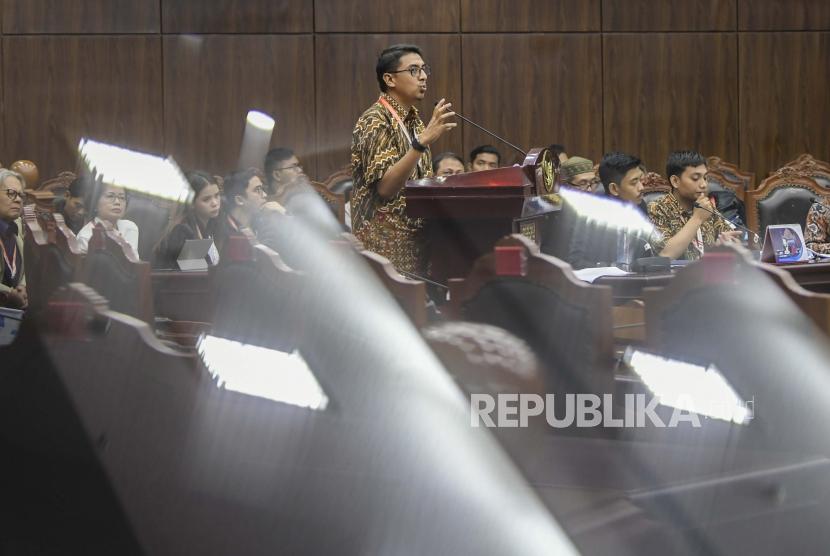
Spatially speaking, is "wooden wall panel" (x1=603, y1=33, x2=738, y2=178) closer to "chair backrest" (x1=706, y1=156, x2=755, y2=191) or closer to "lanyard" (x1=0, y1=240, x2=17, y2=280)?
"chair backrest" (x1=706, y1=156, x2=755, y2=191)

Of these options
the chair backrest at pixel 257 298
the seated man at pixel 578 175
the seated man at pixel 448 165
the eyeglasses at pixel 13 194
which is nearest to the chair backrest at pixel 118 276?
the chair backrest at pixel 257 298

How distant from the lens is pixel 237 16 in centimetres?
564

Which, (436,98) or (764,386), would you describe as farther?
(436,98)

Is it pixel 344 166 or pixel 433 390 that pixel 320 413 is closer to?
pixel 433 390

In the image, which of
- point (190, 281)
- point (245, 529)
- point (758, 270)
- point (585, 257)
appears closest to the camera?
point (758, 270)

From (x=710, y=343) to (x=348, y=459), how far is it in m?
0.47

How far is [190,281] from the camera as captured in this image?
6.76ft

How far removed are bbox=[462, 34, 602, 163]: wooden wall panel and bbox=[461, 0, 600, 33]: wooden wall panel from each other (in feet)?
0.17

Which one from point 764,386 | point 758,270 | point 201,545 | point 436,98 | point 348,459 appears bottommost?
point 201,545

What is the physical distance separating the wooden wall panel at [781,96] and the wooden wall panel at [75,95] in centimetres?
336

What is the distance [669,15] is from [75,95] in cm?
336

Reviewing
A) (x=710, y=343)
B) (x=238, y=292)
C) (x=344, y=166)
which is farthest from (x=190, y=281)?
(x=344, y=166)

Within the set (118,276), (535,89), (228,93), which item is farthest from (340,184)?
(118,276)

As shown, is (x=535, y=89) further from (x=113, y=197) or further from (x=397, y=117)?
(x=397, y=117)
